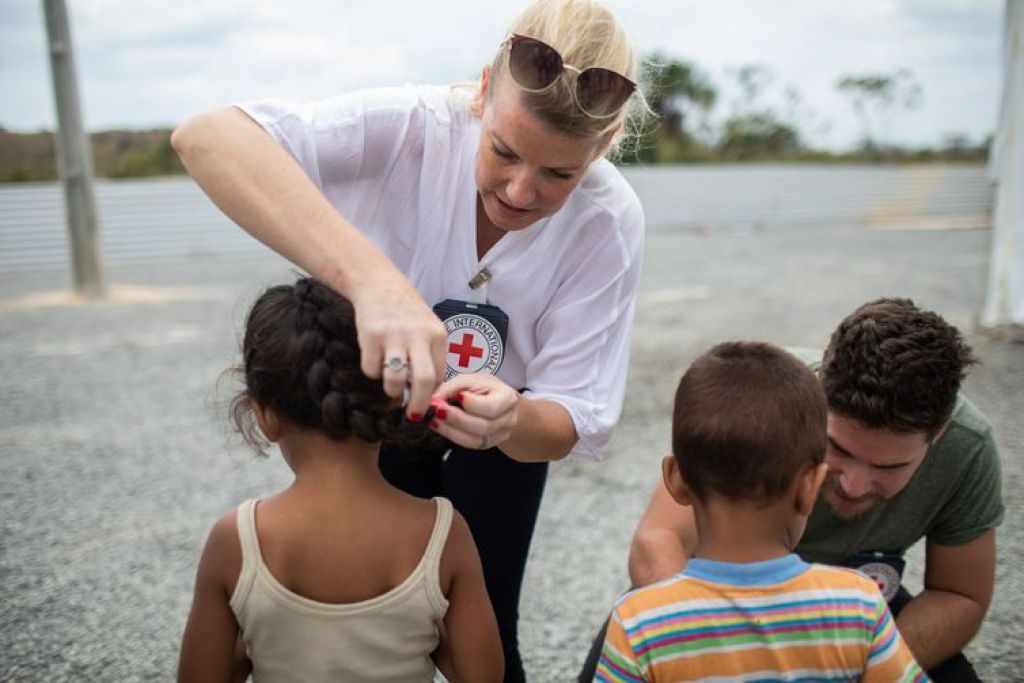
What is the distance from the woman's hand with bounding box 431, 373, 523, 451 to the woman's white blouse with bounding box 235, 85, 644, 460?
36cm

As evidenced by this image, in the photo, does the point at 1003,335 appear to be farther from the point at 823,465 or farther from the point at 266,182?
the point at 266,182

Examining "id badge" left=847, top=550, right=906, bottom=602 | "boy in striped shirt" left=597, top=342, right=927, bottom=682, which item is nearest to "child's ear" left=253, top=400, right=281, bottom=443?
"boy in striped shirt" left=597, top=342, right=927, bottom=682

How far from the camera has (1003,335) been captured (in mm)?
6676

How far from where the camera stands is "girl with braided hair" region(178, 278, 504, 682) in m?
1.40

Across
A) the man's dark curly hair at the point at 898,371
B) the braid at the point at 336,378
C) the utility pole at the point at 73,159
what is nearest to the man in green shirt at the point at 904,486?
the man's dark curly hair at the point at 898,371

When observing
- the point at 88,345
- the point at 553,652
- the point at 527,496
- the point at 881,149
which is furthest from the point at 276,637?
the point at 881,149

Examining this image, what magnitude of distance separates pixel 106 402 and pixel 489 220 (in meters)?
4.28

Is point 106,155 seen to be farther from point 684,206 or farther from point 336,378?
point 336,378

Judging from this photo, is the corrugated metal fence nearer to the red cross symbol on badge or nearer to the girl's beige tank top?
the red cross symbol on badge

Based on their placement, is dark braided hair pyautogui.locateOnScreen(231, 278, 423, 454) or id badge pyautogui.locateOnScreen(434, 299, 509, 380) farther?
id badge pyautogui.locateOnScreen(434, 299, 509, 380)

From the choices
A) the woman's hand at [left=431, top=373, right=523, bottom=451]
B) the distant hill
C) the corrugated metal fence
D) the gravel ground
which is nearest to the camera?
the woman's hand at [left=431, top=373, right=523, bottom=451]

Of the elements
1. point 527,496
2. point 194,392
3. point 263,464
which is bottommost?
point 194,392

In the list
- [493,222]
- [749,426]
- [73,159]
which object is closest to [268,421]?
[493,222]

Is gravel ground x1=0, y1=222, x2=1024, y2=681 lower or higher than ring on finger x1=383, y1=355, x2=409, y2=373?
lower
